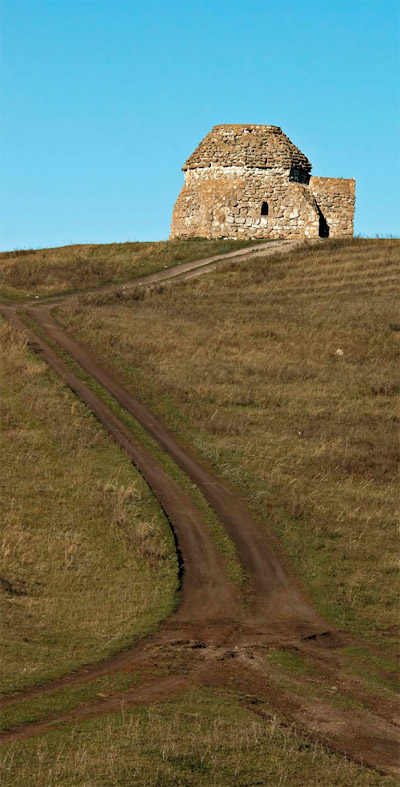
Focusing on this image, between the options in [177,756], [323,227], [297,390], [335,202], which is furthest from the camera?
[335,202]

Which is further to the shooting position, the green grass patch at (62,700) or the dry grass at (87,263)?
the dry grass at (87,263)

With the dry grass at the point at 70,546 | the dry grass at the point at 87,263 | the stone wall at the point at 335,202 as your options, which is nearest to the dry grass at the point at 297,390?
the dry grass at the point at 70,546

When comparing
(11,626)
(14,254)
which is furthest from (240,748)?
(14,254)

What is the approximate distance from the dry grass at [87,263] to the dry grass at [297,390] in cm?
437

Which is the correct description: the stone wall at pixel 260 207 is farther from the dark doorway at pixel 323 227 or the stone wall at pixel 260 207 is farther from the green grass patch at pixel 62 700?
the green grass patch at pixel 62 700

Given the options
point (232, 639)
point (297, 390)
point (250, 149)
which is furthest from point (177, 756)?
point (250, 149)

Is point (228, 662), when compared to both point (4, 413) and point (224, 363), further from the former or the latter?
point (224, 363)

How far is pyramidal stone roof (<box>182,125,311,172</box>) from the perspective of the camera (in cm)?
5419

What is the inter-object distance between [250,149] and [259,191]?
8.51 feet

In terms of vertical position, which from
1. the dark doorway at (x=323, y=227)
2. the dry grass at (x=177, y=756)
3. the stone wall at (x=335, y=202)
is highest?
the stone wall at (x=335, y=202)

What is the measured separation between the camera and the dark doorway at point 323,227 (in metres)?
55.0

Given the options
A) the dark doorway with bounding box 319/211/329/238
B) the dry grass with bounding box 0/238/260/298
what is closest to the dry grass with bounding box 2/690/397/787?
the dry grass with bounding box 0/238/260/298

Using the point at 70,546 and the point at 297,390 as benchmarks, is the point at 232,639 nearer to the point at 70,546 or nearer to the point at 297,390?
the point at 70,546

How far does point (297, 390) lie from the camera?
29.8 meters
